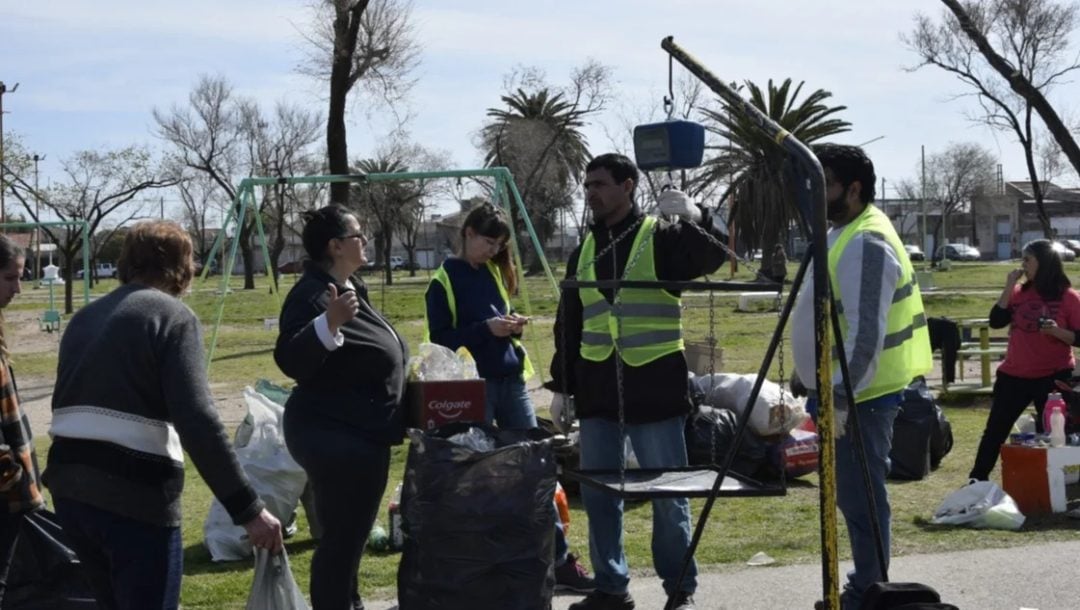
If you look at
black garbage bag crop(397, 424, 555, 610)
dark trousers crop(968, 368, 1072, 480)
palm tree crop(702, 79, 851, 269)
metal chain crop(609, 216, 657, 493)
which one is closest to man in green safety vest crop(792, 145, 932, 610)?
metal chain crop(609, 216, 657, 493)

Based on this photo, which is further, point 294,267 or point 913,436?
point 294,267

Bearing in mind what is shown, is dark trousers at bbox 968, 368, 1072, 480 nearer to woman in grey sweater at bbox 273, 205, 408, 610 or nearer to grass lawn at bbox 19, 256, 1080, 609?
grass lawn at bbox 19, 256, 1080, 609

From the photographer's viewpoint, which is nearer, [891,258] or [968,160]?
[891,258]

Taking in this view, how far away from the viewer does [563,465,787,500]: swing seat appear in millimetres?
4129

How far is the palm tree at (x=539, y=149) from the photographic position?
57500mm

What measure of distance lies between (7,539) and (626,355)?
2.34 m

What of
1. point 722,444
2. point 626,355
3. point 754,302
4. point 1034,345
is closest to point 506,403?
point 626,355

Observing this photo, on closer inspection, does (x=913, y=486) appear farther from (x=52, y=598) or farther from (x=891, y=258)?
(x=52, y=598)

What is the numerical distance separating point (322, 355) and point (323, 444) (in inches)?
12.8

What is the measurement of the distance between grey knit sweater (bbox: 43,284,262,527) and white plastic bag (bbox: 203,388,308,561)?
3.00 m

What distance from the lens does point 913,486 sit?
840 cm

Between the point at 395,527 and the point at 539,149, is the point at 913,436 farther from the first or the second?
the point at 539,149

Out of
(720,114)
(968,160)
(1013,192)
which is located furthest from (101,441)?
(1013,192)

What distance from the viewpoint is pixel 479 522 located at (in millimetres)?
4312
